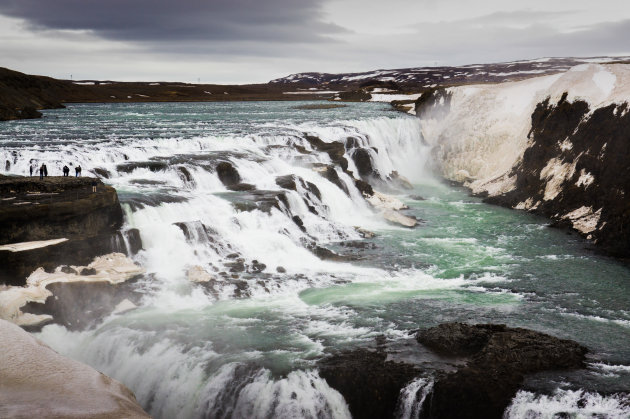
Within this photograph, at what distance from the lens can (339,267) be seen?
2011 cm

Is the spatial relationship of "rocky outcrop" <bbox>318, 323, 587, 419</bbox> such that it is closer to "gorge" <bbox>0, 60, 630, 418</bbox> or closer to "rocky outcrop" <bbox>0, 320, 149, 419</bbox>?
"gorge" <bbox>0, 60, 630, 418</bbox>

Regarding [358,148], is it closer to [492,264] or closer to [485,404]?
[492,264]

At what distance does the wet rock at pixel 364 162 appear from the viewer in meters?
36.8

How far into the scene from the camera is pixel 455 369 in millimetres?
11289

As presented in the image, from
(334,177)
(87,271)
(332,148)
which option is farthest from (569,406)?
(332,148)

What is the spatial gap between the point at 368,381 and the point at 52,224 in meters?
10.7

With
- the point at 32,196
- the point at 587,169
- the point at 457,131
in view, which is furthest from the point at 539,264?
the point at 457,131

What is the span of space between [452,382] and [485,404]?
72 centimetres

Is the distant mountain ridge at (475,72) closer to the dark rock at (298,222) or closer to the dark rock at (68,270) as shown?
the dark rock at (298,222)

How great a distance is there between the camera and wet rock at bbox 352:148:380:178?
121ft

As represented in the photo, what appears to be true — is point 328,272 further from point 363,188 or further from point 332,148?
point 332,148

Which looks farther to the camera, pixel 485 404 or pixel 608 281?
pixel 608 281

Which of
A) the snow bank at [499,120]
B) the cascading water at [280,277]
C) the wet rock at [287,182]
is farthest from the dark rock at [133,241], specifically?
the snow bank at [499,120]

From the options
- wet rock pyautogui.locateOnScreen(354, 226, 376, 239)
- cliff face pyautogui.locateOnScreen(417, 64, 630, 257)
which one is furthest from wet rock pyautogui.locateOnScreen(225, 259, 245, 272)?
cliff face pyautogui.locateOnScreen(417, 64, 630, 257)
